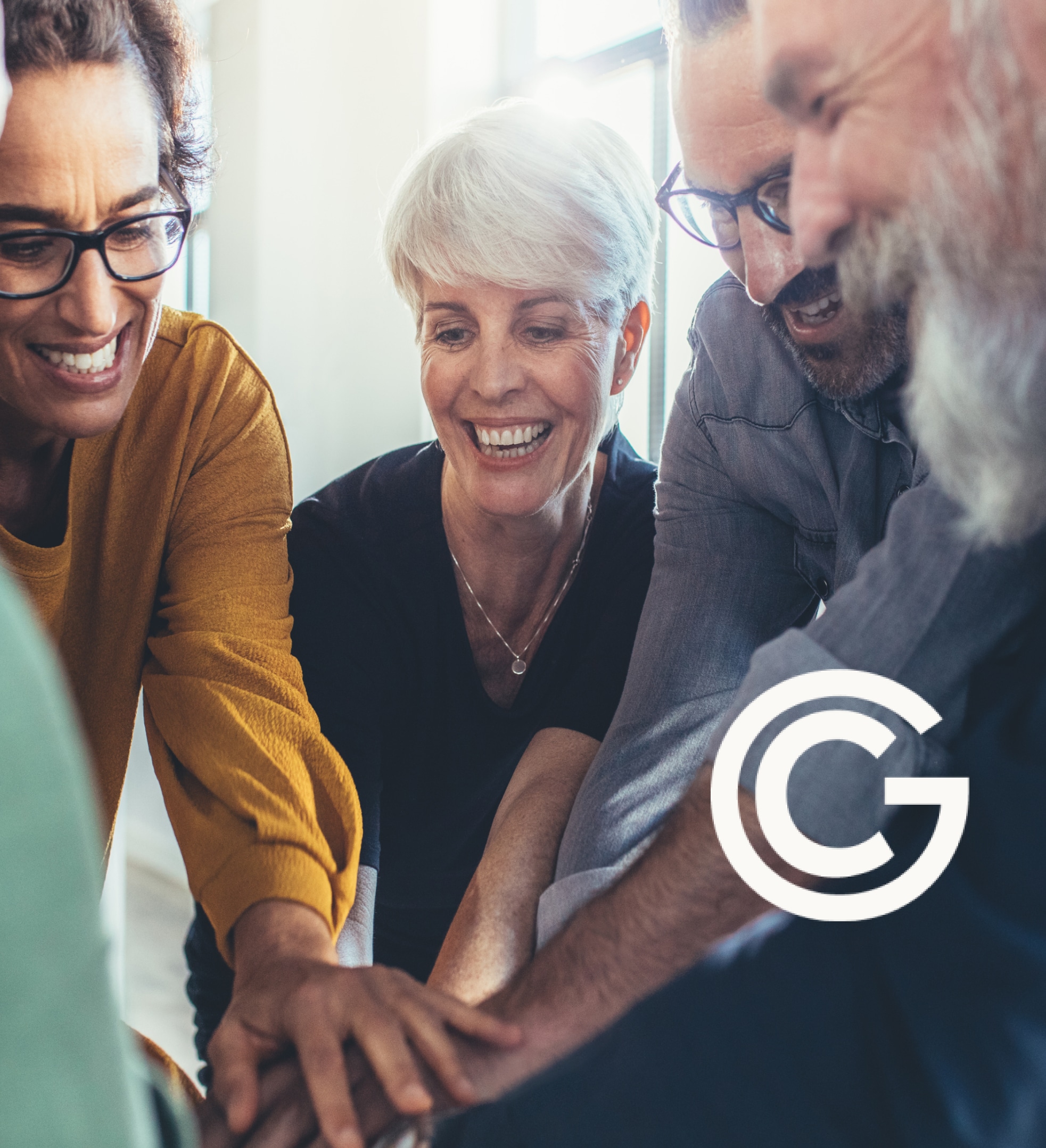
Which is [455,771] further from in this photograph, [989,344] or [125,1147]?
[125,1147]

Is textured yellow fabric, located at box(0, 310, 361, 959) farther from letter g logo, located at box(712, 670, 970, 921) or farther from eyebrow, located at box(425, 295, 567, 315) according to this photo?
letter g logo, located at box(712, 670, 970, 921)

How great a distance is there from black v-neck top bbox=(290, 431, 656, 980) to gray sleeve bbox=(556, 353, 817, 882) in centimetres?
14

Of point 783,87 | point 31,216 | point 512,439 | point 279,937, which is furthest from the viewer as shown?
point 512,439

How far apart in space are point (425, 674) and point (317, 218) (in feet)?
6.34

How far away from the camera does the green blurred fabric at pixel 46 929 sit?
0.29 m

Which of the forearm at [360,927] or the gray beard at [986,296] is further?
the forearm at [360,927]

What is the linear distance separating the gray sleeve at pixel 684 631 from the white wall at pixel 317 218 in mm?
1708

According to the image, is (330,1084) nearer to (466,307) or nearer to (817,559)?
(817,559)

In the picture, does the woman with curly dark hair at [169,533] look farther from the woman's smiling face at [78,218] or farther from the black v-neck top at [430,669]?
the black v-neck top at [430,669]

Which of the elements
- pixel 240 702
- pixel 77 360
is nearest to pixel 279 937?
pixel 240 702

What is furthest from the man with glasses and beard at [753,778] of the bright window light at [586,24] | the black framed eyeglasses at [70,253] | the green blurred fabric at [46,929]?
the bright window light at [586,24]

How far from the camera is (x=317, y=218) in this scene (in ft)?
9.68

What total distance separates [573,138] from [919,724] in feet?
3.14

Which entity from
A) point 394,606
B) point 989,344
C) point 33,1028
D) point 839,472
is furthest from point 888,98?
point 394,606
